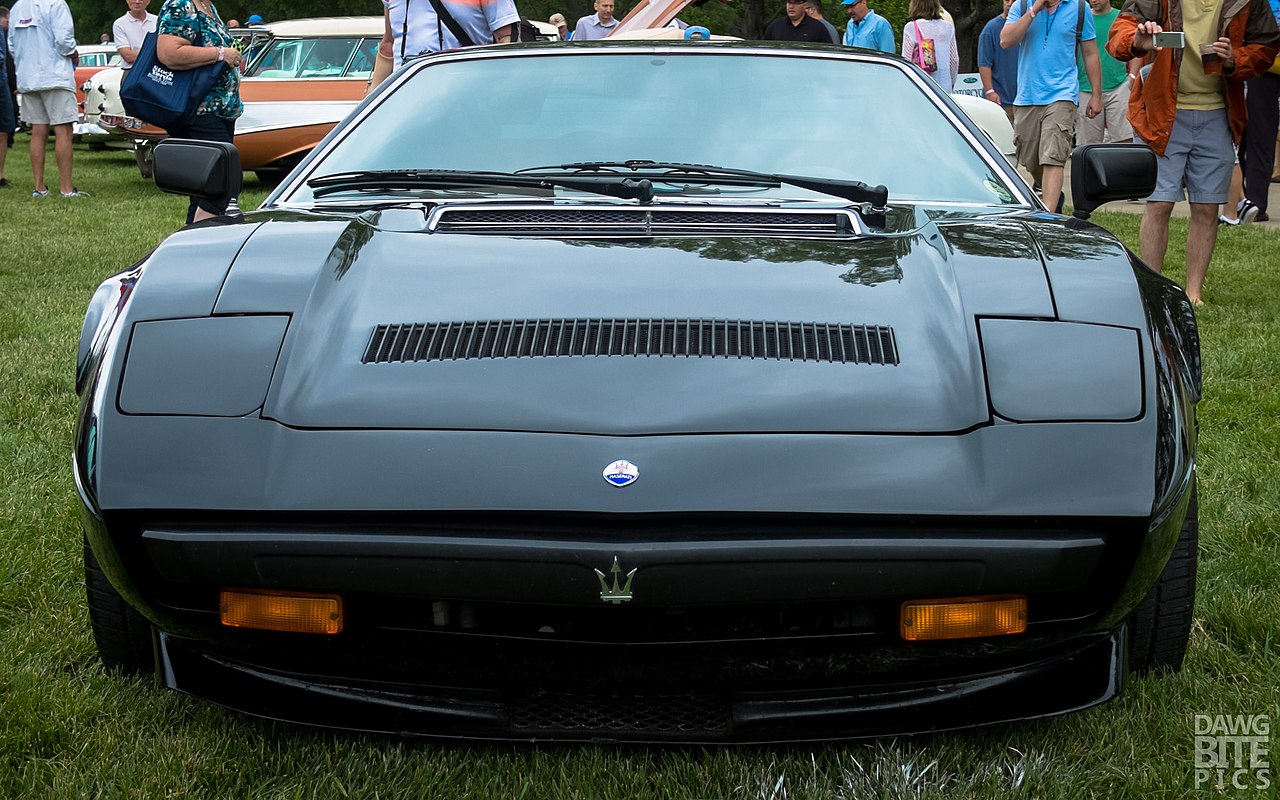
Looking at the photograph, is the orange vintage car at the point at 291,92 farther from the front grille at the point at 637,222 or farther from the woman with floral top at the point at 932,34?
the front grille at the point at 637,222

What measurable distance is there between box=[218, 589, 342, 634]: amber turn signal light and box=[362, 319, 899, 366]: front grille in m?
0.37

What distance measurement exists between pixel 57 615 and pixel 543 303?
1.33 metres

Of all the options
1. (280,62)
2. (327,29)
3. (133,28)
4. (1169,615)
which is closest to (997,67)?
(327,29)

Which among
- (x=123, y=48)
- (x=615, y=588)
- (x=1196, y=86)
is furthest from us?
(x=123, y=48)

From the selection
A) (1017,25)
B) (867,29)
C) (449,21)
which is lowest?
(867,29)

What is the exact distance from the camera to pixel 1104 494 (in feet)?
5.91

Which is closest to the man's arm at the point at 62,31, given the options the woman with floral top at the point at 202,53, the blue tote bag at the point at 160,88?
the woman with floral top at the point at 202,53

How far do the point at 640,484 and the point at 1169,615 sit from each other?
109cm

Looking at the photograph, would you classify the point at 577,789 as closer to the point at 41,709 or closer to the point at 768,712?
the point at 768,712

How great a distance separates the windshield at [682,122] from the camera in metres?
2.94

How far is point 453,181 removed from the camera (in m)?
2.80

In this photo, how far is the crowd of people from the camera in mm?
5711

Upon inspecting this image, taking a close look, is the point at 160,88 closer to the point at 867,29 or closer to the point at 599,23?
the point at 599,23

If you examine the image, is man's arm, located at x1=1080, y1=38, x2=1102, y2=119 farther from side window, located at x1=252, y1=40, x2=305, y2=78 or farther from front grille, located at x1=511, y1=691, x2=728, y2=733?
side window, located at x1=252, y1=40, x2=305, y2=78
